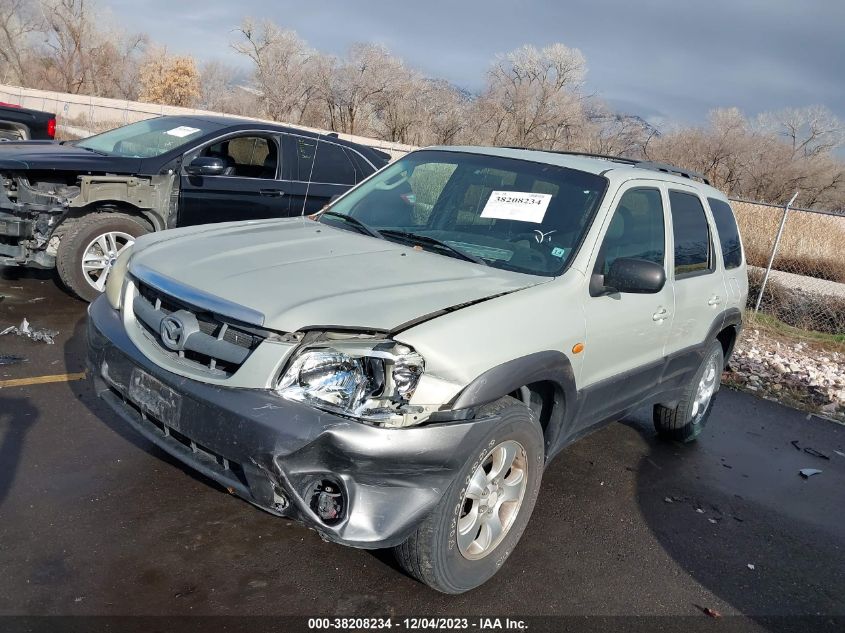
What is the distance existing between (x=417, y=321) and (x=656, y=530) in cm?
214

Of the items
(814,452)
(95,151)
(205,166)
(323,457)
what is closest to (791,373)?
(814,452)

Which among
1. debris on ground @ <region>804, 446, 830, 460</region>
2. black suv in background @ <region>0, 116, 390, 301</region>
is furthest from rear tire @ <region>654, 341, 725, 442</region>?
black suv in background @ <region>0, 116, 390, 301</region>

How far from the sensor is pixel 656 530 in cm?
407

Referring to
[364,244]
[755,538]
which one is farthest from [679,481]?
[364,244]

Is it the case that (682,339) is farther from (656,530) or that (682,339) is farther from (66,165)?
(66,165)

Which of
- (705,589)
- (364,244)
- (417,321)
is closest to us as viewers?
(417,321)

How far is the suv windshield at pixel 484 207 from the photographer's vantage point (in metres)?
3.80

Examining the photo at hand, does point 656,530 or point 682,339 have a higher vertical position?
point 682,339

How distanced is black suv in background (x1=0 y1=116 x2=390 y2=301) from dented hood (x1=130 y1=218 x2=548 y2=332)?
2761 mm

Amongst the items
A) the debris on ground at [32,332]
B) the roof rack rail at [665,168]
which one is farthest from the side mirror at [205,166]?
the roof rack rail at [665,168]

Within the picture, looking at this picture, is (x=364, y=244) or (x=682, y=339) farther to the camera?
(x=682, y=339)

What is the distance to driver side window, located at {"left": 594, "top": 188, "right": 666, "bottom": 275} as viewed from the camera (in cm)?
387

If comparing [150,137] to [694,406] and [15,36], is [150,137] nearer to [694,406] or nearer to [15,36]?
[694,406]

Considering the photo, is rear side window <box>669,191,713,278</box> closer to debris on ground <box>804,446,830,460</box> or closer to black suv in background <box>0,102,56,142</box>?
debris on ground <box>804,446,830,460</box>
